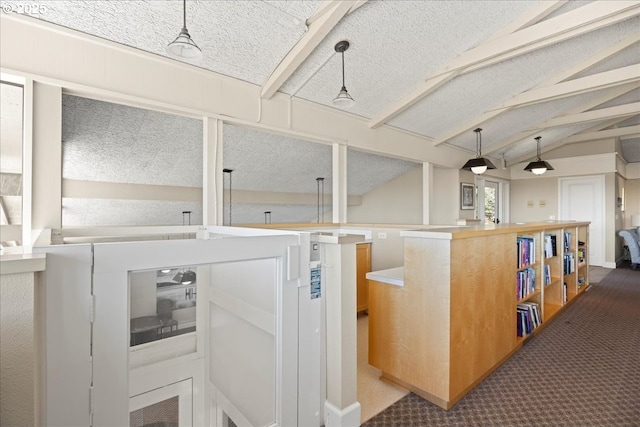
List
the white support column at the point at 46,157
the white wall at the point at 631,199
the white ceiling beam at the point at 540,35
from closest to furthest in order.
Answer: the white support column at the point at 46,157
the white ceiling beam at the point at 540,35
the white wall at the point at 631,199

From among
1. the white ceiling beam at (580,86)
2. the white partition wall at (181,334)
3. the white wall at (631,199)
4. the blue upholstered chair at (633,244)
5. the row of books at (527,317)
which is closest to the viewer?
the white partition wall at (181,334)

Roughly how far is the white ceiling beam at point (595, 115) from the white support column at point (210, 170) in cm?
621

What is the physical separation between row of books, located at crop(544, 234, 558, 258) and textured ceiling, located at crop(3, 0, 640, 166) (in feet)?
6.98

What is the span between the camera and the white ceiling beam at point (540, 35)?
3.23m

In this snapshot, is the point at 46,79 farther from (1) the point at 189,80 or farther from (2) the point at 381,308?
(2) the point at 381,308

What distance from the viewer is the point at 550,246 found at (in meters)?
3.70

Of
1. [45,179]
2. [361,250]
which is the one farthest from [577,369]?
[45,179]

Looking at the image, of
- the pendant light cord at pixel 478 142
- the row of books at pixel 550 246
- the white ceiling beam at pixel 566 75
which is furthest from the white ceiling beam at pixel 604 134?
the row of books at pixel 550 246

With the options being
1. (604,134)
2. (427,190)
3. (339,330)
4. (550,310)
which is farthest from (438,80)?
A: (604,134)

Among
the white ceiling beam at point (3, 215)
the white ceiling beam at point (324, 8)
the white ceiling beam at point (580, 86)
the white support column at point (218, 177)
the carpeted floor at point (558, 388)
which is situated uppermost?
the white ceiling beam at point (580, 86)

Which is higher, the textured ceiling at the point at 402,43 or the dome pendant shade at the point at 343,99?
the textured ceiling at the point at 402,43

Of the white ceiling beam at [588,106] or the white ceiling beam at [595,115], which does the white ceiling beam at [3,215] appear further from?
the white ceiling beam at [595,115]

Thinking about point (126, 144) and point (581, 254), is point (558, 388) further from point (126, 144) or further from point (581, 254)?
point (126, 144)

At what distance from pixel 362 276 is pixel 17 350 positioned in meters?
3.30
